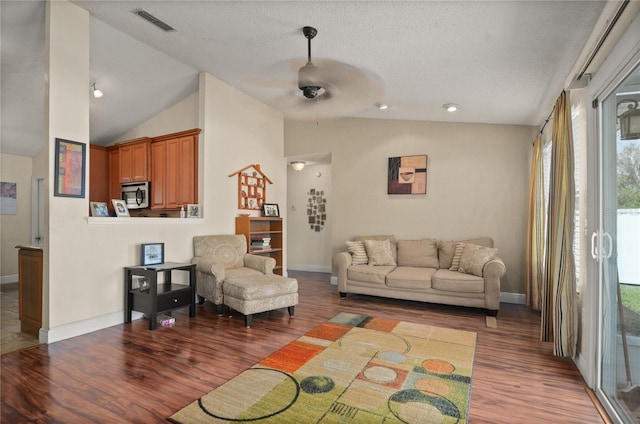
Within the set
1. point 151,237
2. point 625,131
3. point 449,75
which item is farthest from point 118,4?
point 625,131

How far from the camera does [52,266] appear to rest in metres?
3.13

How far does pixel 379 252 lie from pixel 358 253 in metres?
0.32

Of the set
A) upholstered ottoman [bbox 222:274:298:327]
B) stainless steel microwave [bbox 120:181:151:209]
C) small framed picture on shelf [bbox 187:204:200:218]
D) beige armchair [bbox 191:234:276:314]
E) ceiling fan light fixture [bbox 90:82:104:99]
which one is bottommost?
upholstered ottoman [bbox 222:274:298:327]

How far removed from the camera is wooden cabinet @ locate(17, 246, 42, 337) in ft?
10.7

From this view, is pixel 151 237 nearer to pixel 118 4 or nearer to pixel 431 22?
pixel 118 4

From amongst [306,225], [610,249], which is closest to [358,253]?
[306,225]

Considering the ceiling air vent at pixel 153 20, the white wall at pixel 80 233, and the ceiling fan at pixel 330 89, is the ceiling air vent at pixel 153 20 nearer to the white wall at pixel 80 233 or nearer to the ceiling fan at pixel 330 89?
the white wall at pixel 80 233

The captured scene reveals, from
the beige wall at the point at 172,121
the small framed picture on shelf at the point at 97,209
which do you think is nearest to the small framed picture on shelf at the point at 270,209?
the beige wall at the point at 172,121

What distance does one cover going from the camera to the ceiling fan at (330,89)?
3273mm

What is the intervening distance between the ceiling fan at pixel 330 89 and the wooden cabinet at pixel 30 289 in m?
3.10

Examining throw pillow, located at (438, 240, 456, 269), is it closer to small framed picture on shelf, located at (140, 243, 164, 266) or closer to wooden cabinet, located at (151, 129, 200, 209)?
wooden cabinet, located at (151, 129, 200, 209)

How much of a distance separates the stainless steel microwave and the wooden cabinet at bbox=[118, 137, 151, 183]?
0.09m

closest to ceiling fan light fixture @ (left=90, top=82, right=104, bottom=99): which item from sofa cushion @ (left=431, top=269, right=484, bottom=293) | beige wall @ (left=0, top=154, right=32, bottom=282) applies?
beige wall @ (left=0, top=154, right=32, bottom=282)

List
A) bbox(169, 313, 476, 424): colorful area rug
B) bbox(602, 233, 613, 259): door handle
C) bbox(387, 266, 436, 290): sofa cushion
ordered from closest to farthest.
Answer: bbox(169, 313, 476, 424): colorful area rug, bbox(602, 233, 613, 259): door handle, bbox(387, 266, 436, 290): sofa cushion
